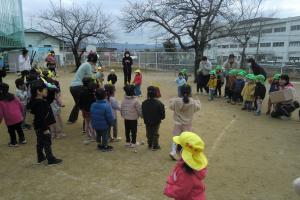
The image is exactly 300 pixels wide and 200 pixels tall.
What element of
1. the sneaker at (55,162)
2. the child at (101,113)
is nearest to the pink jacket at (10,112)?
the sneaker at (55,162)

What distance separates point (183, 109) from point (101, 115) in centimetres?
154

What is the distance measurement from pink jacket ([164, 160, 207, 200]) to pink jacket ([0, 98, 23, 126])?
175 inches

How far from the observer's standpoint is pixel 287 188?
4754mm

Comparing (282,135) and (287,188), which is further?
(282,135)

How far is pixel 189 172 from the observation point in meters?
3.10

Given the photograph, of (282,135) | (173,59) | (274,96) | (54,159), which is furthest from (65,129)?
(173,59)

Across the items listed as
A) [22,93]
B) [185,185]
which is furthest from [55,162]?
[185,185]

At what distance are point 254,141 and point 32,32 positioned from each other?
37992 millimetres

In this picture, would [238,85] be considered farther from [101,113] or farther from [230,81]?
[101,113]

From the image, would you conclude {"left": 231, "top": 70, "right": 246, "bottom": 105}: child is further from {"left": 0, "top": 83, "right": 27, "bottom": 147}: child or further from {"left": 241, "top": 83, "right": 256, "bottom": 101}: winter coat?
{"left": 0, "top": 83, "right": 27, "bottom": 147}: child

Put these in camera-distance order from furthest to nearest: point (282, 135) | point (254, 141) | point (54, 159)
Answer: point (282, 135) < point (254, 141) < point (54, 159)

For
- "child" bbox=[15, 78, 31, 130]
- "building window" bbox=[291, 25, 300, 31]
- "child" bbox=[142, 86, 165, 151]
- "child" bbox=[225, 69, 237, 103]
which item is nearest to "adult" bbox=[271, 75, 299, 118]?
"child" bbox=[225, 69, 237, 103]

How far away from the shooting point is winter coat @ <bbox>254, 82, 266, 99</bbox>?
980 centimetres

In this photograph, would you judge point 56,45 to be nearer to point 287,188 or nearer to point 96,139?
point 96,139
